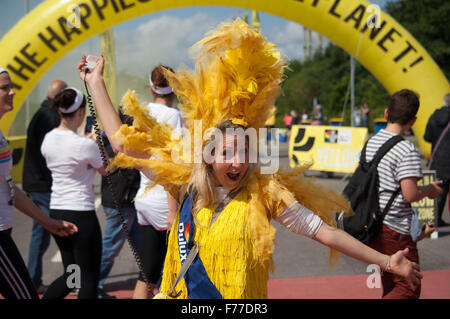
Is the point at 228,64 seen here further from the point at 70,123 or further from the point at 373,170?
the point at 70,123

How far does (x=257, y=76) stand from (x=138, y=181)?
2388mm

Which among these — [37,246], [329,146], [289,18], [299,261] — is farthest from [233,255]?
[329,146]

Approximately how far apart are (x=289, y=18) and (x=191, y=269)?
24.4ft

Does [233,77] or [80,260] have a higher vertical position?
[233,77]

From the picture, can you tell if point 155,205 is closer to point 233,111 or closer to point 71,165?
point 71,165

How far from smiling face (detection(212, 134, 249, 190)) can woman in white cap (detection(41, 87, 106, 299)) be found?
6.06 feet

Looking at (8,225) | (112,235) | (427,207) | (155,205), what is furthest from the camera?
(427,207)

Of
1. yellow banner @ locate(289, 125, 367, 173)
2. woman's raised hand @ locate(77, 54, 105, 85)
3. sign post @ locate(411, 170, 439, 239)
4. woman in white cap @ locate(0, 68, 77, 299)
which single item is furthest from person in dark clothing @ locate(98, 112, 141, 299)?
yellow banner @ locate(289, 125, 367, 173)

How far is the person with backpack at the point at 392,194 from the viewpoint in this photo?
296 cm

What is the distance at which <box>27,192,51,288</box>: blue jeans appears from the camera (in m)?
4.50

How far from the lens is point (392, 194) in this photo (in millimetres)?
3025

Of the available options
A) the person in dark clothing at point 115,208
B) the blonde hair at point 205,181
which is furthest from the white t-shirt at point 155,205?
the blonde hair at point 205,181

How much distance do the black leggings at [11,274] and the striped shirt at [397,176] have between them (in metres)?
2.06

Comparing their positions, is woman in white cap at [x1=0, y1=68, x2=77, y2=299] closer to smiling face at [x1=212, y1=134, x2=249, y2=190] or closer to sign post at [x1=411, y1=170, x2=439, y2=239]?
smiling face at [x1=212, y1=134, x2=249, y2=190]
